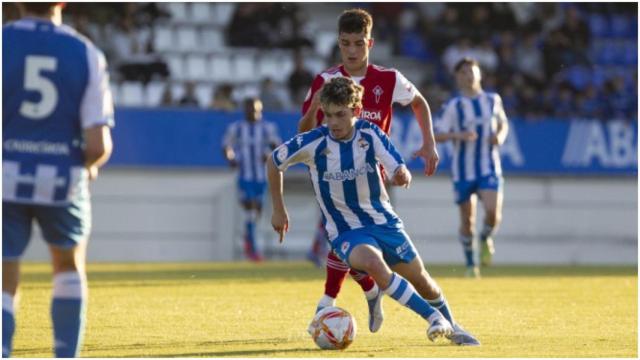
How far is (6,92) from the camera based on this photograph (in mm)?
5953

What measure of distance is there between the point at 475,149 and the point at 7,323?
911 centimetres

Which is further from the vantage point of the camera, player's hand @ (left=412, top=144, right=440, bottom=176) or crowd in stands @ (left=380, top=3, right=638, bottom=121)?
crowd in stands @ (left=380, top=3, right=638, bottom=121)

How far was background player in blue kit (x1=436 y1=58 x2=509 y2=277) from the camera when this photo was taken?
47.7 feet

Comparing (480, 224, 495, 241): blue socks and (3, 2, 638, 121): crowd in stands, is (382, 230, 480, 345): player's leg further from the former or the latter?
(3, 2, 638, 121): crowd in stands

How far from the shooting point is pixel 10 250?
607 centimetres

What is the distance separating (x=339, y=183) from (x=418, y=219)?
44.1 ft

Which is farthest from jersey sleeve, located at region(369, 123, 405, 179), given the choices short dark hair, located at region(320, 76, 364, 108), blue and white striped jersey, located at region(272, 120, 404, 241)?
short dark hair, located at region(320, 76, 364, 108)

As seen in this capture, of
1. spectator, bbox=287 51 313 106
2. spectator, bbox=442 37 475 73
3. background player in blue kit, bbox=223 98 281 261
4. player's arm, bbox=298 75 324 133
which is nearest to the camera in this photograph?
player's arm, bbox=298 75 324 133

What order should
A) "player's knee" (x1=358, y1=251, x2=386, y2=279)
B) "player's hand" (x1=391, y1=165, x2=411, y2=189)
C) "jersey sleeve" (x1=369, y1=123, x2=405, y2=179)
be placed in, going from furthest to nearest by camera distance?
"jersey sleeve" (x1=369, y1=123, x2=405, y2=179)
"player's hand" (x1=391, y1=165, x2=411, y2=189)
"player's knee" (x1=358, y1=251, x2=386, y2=279)

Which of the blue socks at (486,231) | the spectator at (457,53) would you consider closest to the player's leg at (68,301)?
the blue socks at (486,231)

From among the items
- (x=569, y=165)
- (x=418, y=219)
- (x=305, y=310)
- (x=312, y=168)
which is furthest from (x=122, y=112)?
(x=312, y=168)

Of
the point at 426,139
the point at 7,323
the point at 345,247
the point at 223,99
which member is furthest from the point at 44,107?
the point at 223,99

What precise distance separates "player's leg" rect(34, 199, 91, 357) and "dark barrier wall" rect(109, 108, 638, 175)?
1386 cm

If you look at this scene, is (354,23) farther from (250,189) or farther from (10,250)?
(250,189)
